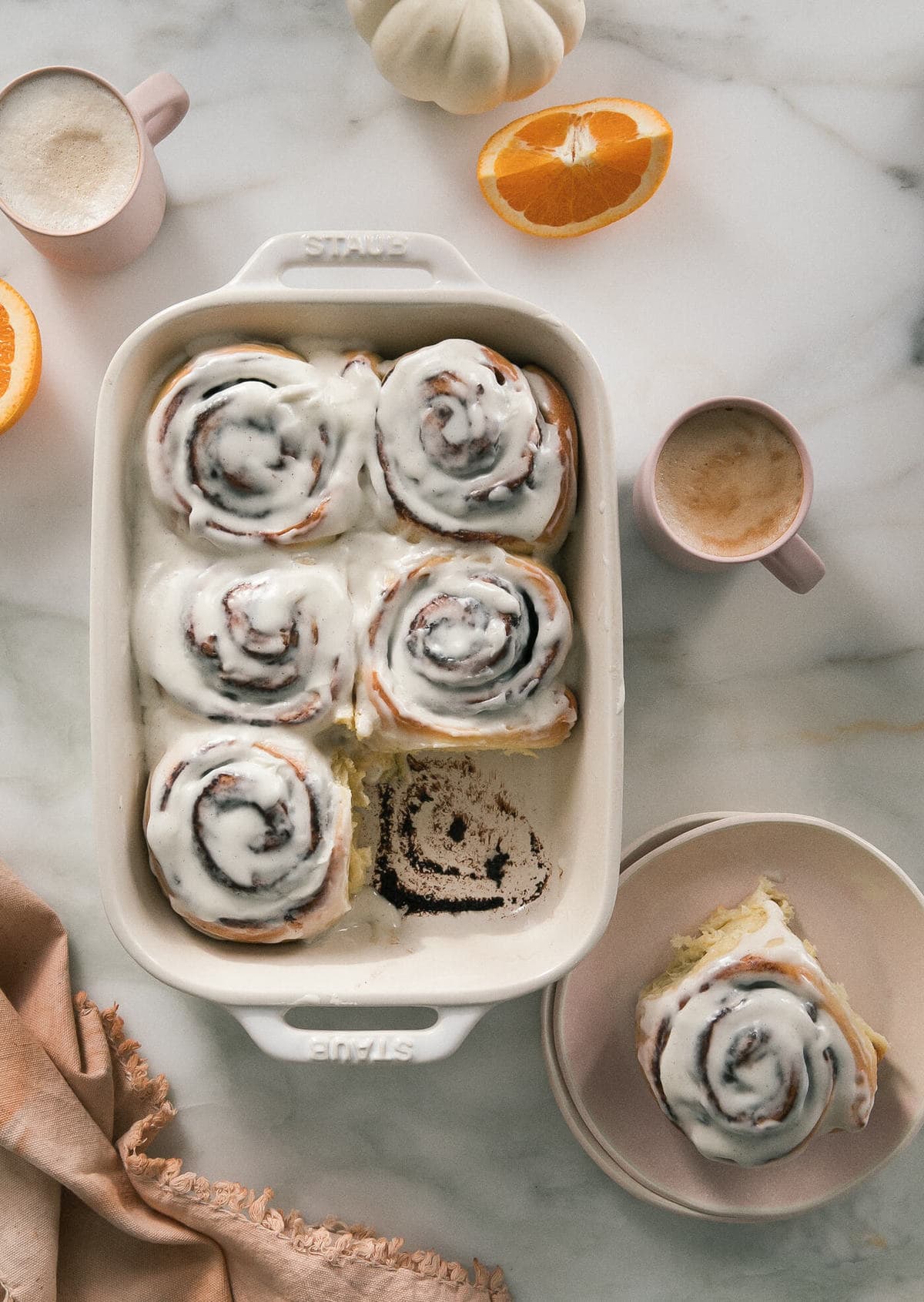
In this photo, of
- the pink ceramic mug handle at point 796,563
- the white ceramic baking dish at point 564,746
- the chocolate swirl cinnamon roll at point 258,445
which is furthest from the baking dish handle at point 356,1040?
the pink ceramic mug handle at point 796,563

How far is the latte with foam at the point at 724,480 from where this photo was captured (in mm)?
1705

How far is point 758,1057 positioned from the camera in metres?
1.63

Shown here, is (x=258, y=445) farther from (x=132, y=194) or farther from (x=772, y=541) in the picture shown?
(x=772, y=541)

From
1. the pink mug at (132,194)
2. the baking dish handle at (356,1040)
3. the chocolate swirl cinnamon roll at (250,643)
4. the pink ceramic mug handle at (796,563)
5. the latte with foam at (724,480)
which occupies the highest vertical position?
the pink mug at (132,194)

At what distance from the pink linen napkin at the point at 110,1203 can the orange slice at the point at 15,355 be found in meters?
0.72

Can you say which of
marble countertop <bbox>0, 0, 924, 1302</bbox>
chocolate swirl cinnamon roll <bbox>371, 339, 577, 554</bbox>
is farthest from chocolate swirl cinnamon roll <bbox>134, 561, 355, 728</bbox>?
marble countertop <bbox>0, 0, 924, 1302</bbox>

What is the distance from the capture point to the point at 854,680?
1.90 meters

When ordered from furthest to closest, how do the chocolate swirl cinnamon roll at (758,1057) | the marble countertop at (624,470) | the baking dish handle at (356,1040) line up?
the marble countertop at (624,470) → the chocolate swirl cinnamon roll at (758,1057) → the baking dish handle at (356,1040)

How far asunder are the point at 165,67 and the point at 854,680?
153 centimetres

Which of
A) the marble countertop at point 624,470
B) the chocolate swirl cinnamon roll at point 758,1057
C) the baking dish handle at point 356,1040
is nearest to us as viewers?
the baking dish handle at point 356,1040

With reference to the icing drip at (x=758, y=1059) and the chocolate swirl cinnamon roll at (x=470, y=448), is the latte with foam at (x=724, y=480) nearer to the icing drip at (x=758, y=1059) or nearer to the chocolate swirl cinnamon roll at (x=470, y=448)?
the chocolate swirl cinnamon roll at (x=470, y=448)

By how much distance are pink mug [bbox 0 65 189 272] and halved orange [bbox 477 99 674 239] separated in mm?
479

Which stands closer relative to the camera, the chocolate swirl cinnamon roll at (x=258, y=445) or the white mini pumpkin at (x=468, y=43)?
the chocolate swirl cinnamon roll at (x=258, y=445)

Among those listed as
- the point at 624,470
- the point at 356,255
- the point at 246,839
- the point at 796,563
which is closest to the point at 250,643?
the point at 246,839
